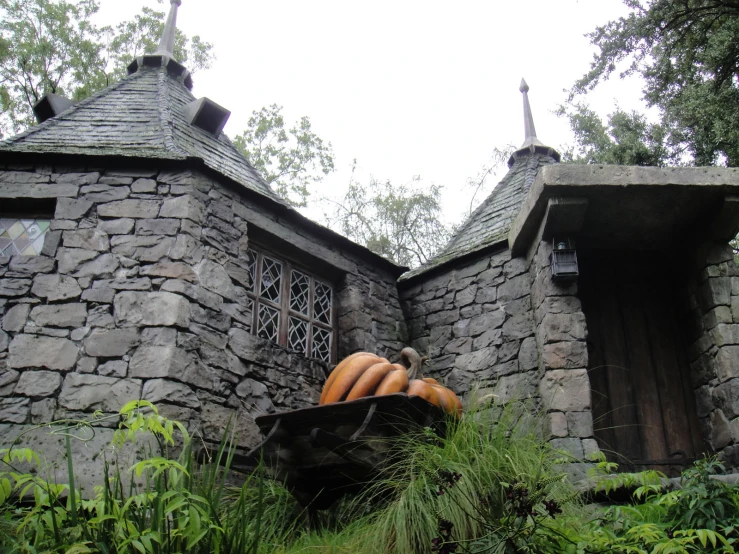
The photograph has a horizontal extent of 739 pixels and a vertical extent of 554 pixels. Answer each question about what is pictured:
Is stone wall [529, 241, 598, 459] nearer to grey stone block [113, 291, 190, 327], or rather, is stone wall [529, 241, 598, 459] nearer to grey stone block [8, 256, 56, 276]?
grey stone block [113, 291, 190, 327]

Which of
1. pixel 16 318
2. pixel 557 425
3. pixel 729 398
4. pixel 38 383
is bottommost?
pixel 557 425

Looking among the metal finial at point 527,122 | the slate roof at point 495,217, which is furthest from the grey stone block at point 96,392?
the metal finial at point 527,122

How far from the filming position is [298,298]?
6.40 m

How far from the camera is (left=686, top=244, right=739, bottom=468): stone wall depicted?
4977 millimetres

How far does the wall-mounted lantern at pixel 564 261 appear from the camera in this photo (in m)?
5.31

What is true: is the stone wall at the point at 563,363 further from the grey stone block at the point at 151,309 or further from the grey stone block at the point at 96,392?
the grey stone block at the point at 96,392

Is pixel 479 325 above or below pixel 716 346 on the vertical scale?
above

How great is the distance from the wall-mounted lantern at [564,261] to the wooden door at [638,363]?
84cm

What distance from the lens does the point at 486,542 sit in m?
3.15

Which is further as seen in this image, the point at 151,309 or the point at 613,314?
the point at 613,314

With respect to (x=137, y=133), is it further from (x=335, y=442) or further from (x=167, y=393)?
(x=335, y=442)

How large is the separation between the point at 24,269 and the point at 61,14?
988 cm

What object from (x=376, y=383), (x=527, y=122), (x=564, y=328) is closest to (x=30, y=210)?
(x=376, y=383)

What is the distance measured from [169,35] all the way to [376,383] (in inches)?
258
